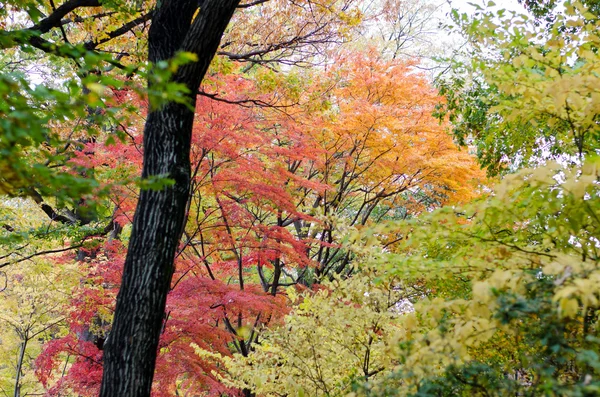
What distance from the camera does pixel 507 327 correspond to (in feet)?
5.76

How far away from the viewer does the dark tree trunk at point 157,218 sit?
2958 mm

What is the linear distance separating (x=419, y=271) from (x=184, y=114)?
6.09ft

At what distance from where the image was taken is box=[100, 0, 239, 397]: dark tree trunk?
296 cm

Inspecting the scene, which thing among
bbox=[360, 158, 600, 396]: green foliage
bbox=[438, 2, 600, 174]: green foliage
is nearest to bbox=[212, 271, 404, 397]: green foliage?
bbox=[360, 158, 600, 396]: green foliage

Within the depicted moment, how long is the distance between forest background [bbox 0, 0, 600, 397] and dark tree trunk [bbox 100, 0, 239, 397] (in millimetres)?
37

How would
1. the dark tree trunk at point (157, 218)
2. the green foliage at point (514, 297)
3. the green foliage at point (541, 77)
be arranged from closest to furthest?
the green foliage at point (514, 297) → the green foliage at point (541, 77) → the dark tree trunk at point (157, 218)

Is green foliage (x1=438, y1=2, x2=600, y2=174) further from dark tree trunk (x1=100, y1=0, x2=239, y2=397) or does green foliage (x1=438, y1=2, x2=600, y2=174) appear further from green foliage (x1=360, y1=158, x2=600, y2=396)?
dark tree trunk (x1=100, y1=0, x2=239, y2=397)

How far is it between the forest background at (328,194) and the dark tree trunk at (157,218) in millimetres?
37

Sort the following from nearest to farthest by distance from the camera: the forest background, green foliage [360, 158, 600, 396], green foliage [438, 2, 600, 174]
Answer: green foliage [360, 158, 600, 396] < the forest background < green foliage [438, 2, 600, 174]

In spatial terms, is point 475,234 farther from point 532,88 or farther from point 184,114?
point 184,114

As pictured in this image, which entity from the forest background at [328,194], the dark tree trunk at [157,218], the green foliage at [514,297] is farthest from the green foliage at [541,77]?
the dark tree trunk at [157,218]

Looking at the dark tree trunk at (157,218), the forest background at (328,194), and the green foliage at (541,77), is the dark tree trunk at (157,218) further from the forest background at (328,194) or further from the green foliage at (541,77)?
the green foliage at (541,77)

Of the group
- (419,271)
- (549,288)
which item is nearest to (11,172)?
(419,271)

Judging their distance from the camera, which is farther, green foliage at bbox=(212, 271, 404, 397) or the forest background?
Result: green foliage at bbox=(212, 271, 404, 397)
